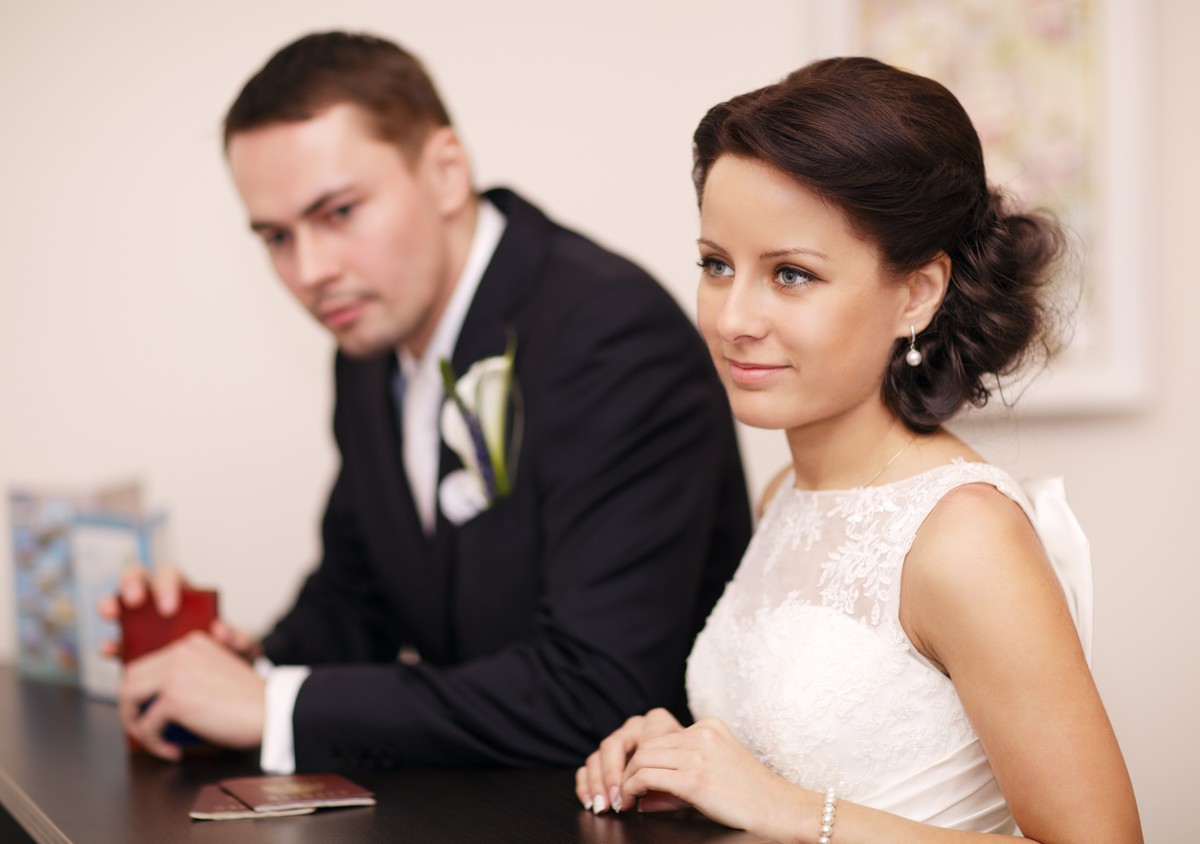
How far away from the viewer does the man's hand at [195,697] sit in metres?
1.76

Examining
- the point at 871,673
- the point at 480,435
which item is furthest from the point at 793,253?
the point at 480,435

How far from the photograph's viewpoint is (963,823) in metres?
1.35

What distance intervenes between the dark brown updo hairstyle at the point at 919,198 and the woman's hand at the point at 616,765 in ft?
1.44

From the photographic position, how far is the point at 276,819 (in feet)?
4.77

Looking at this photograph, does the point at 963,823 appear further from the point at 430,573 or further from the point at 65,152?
the point at 65,152

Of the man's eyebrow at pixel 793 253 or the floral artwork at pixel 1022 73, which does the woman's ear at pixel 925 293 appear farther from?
the floral artwork at pixel 1022 73

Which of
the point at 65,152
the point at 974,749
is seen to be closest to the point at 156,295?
the point at 65,152

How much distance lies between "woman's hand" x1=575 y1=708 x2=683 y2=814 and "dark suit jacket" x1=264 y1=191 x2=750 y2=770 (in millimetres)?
246

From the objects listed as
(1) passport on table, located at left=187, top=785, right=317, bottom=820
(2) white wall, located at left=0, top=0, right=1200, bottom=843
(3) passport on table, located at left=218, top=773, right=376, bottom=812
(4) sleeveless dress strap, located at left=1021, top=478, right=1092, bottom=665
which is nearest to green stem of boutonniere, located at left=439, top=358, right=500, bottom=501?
(3) passport on table, located at left=218, top=773, right=376, bottom=812

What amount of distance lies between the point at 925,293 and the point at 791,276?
6.3 inches

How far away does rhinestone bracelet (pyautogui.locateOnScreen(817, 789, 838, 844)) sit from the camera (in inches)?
48.3

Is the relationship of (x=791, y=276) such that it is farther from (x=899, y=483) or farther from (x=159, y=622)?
(x=159, y=622)

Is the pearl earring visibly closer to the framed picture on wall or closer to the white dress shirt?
the white dress shirt

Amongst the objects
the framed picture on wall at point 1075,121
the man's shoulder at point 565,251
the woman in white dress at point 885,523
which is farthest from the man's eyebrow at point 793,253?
the framed picture on wall at point 1075,121
